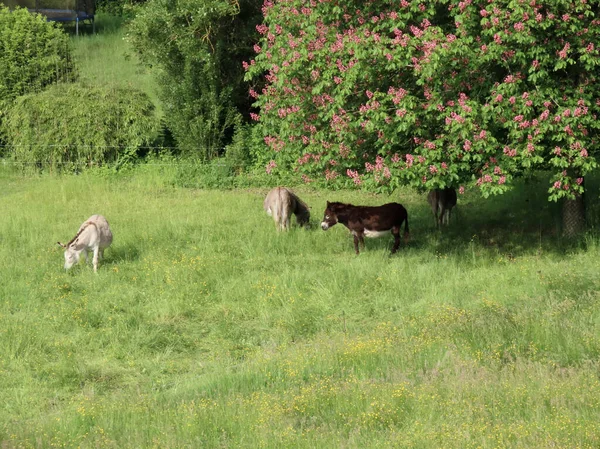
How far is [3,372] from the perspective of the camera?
590 inches

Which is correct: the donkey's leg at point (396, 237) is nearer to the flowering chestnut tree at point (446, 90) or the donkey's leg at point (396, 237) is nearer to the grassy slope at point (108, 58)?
the flowering chestnut tree at point (446, 90)

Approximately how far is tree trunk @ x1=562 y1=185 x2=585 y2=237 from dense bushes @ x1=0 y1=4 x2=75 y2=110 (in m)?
19.6

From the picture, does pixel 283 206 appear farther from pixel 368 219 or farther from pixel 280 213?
pixel 368 219

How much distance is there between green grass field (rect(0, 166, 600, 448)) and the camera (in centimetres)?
1161

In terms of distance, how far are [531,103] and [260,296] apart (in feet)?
20.5

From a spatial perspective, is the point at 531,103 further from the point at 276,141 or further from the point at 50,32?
the point at 50,32

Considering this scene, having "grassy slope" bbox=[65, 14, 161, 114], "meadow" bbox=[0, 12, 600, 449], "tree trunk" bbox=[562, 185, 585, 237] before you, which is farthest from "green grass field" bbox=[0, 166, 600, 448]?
"grassy slope" bbox=[65, 14, 161, 114]

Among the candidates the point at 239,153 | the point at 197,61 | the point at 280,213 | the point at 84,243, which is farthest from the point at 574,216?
the point at 197,61

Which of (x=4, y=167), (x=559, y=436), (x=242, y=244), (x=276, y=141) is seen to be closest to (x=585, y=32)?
(x=276, y=141)

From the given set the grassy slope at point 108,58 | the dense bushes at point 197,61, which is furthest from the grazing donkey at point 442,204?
the grassy slope at point 108,58

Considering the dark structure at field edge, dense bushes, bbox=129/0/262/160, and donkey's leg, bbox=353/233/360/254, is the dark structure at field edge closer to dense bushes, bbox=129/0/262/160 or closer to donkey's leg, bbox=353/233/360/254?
dense bushes, bbox=129/0/262/160

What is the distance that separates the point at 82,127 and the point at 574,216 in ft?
55.3

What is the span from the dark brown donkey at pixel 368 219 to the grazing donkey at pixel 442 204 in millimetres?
2391

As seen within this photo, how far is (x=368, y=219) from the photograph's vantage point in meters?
21.9
